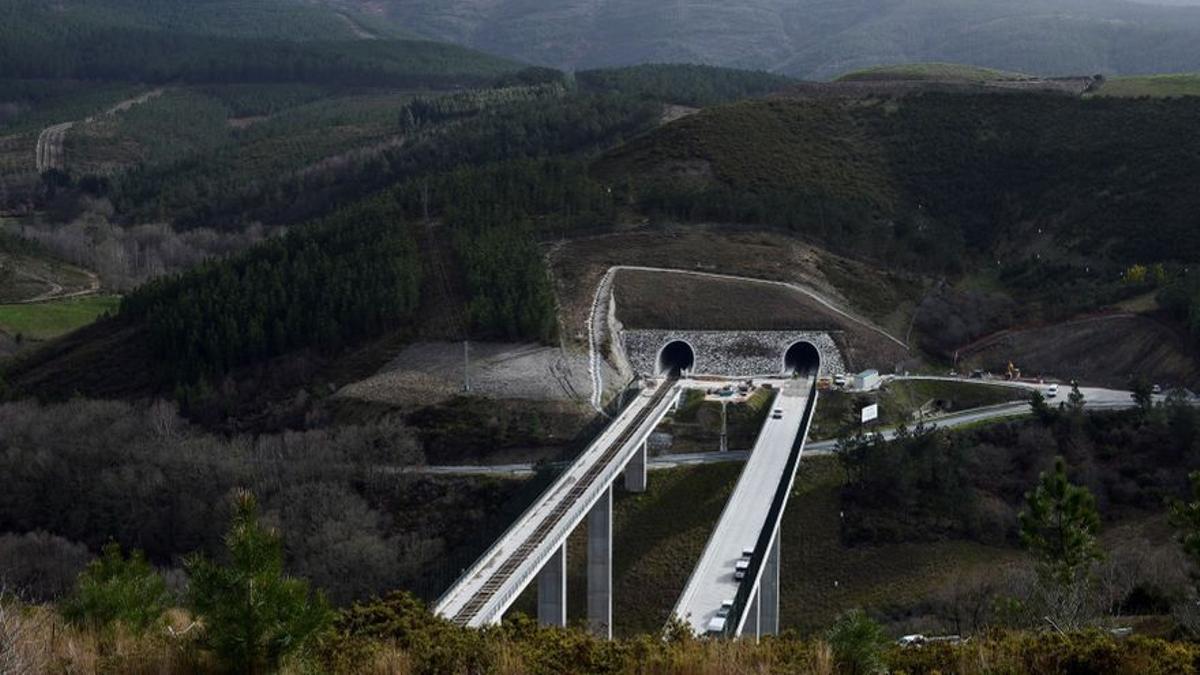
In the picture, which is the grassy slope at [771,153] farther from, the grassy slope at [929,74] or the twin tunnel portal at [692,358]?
the grassy slope at [929,74]

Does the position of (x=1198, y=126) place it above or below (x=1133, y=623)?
above

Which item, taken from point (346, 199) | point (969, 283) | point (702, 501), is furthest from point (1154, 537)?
point (346, 199)

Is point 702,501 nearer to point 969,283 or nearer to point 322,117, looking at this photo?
point 969,283

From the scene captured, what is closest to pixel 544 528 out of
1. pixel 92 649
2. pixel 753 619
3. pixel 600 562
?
pixel 600 562

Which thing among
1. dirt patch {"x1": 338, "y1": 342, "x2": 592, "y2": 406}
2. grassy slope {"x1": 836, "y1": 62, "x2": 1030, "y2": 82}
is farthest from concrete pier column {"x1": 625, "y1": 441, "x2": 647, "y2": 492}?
grassy slope {"x1": 836, "y1": 62, "x2": 1030, "y2": 82}

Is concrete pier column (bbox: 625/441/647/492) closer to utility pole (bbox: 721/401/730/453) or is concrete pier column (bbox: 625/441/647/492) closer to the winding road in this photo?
utility pole (bbox: 721/401/730/453)

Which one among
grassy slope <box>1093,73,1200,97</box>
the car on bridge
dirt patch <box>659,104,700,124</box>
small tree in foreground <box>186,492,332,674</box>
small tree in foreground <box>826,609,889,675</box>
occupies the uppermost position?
grassy slope <box>1093,73,1200,97</box>

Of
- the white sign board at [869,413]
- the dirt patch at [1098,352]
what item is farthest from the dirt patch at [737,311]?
the white sign board at [869,413]
